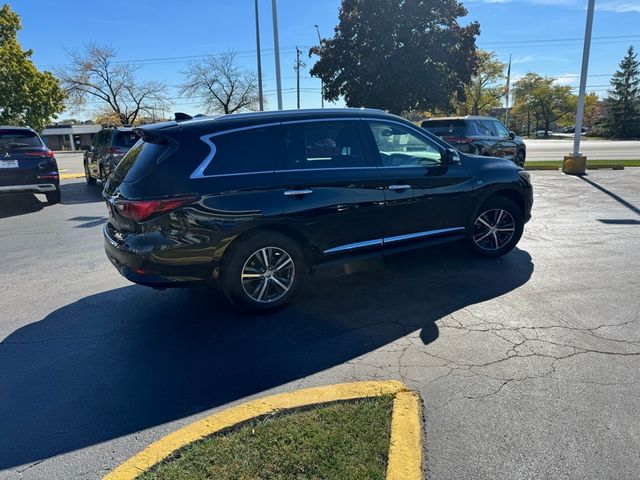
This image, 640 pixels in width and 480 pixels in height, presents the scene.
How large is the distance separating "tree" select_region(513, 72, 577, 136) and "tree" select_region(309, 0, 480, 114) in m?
58.9

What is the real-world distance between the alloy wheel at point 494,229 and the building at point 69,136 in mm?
83676

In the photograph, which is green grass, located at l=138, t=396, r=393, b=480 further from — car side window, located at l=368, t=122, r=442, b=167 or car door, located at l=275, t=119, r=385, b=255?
car side window, located at l=368, t=122, r=442, b=167

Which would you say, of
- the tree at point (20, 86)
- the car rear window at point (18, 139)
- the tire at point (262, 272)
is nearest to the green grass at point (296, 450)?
the tire at point (262, 272)

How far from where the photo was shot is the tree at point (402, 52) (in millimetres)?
21484

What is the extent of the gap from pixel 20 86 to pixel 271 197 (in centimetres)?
2368

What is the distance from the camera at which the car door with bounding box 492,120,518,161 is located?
13761mm

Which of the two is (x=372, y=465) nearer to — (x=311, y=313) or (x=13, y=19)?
(x=311, y=313)

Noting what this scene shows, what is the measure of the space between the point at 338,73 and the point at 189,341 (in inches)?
871

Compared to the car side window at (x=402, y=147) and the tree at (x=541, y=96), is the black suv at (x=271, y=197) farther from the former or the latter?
the tree at (x=541, y=96)

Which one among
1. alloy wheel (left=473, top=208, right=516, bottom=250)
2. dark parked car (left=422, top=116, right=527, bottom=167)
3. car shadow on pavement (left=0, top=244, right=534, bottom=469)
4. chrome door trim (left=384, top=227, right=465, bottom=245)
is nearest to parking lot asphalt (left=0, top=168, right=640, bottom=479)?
Answer: car shadow on pavement (left=0, top=244, right=534, bottom=469)

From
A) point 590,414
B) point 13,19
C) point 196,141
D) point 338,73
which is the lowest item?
point 590,414

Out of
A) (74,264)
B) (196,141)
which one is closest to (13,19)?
(74,264)

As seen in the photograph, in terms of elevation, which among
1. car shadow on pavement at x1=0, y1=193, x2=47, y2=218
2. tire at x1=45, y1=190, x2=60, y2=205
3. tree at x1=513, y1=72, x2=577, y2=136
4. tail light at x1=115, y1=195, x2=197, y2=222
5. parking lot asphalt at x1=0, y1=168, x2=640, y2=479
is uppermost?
tree at x1=513, y1=72, x2=577, y2=136

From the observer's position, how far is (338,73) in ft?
77.7
